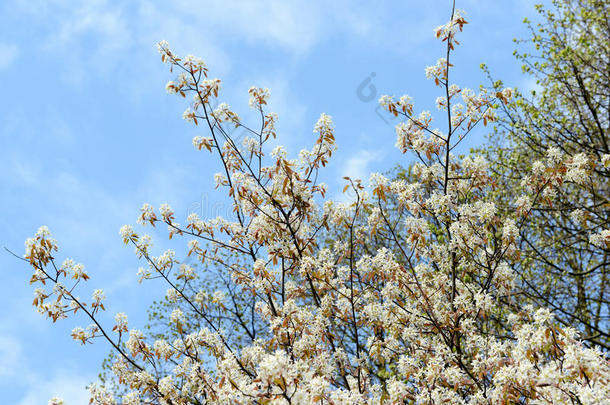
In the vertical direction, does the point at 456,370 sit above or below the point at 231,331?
below

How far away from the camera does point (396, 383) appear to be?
4.70 meters

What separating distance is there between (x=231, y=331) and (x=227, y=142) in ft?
25.3

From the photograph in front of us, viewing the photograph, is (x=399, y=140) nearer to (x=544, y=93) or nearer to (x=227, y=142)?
(x=227, y=142)

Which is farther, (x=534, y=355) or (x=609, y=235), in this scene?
(x=609, y=235)

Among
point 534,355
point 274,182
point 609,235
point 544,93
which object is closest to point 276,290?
point 274,182

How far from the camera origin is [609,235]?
639 centimetres

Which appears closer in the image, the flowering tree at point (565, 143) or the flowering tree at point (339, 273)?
the flowering tree at point (339, 273)

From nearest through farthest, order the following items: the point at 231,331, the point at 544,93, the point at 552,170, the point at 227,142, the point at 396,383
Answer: the point at 396,383 < the point at 552,170 < the point at 227,142 < the point at 544,93 < the point at 231,331

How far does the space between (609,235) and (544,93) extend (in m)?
6.64

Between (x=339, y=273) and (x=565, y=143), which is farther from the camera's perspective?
(x=565, y=143)

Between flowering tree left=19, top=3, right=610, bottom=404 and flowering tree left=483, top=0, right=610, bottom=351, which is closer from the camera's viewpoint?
flowering tree left=19, top=3, right=610, bottom=404

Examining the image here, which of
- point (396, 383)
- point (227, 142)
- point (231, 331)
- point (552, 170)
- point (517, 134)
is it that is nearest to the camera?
point (396, 383)

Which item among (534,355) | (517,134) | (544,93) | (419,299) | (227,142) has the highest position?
(544,93)

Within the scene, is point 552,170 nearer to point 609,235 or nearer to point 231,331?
point 609,235
